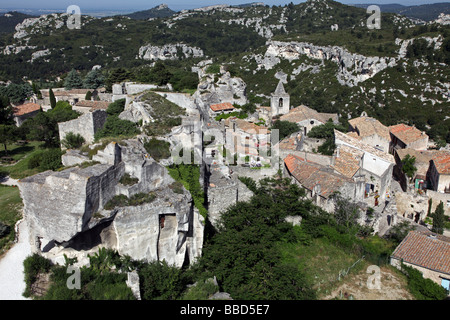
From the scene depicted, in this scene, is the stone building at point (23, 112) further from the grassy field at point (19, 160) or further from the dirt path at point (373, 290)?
the dirt path at point (373, 290)

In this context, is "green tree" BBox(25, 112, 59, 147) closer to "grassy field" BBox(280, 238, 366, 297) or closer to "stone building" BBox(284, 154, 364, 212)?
"stone building" BBox(284, 154, 364, 212)

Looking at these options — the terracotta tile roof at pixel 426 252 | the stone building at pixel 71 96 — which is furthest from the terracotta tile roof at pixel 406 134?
the stone building at pixel 71 96

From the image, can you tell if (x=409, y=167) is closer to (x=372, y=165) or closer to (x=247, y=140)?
(x=372, y=165)

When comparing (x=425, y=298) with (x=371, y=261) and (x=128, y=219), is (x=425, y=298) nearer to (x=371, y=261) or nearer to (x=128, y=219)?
(x=371, y=261)

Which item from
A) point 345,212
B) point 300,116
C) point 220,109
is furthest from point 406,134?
point 345,212

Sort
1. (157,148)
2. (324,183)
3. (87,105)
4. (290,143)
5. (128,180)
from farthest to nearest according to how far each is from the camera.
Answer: (87,105), (290,143), (324,183), (157,148), (128,180)

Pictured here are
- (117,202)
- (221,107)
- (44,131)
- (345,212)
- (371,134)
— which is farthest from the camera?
(371,134)
